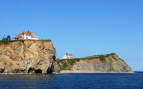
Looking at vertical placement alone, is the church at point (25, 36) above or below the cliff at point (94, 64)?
above

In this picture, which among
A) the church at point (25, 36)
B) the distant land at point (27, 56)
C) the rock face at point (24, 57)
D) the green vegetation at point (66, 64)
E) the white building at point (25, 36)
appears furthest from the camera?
the green vegetation at point (66, 64)

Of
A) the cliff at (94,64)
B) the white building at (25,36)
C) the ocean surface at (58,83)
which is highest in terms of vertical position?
the white building at (25,36)

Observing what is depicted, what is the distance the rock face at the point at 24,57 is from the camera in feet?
410

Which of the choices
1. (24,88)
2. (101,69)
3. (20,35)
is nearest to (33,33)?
(20,35)

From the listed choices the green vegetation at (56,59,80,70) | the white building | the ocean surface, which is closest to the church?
the white building

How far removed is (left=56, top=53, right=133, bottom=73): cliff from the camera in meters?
192

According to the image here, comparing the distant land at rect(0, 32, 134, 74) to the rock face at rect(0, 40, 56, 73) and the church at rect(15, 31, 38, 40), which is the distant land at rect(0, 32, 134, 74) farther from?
the church at rect(15, 31, 38, 40)

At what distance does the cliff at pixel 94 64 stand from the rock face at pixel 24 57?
6005cm

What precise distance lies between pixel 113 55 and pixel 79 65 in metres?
26.7

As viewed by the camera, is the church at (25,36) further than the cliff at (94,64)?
No

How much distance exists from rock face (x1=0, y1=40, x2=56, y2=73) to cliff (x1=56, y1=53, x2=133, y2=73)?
60.0 meters

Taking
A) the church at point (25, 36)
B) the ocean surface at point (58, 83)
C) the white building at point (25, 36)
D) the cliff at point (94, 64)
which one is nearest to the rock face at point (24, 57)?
the white building at point (25, 36)

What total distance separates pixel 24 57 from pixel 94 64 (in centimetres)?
7849

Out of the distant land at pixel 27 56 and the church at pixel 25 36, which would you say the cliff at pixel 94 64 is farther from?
the church at pixel 25 36
